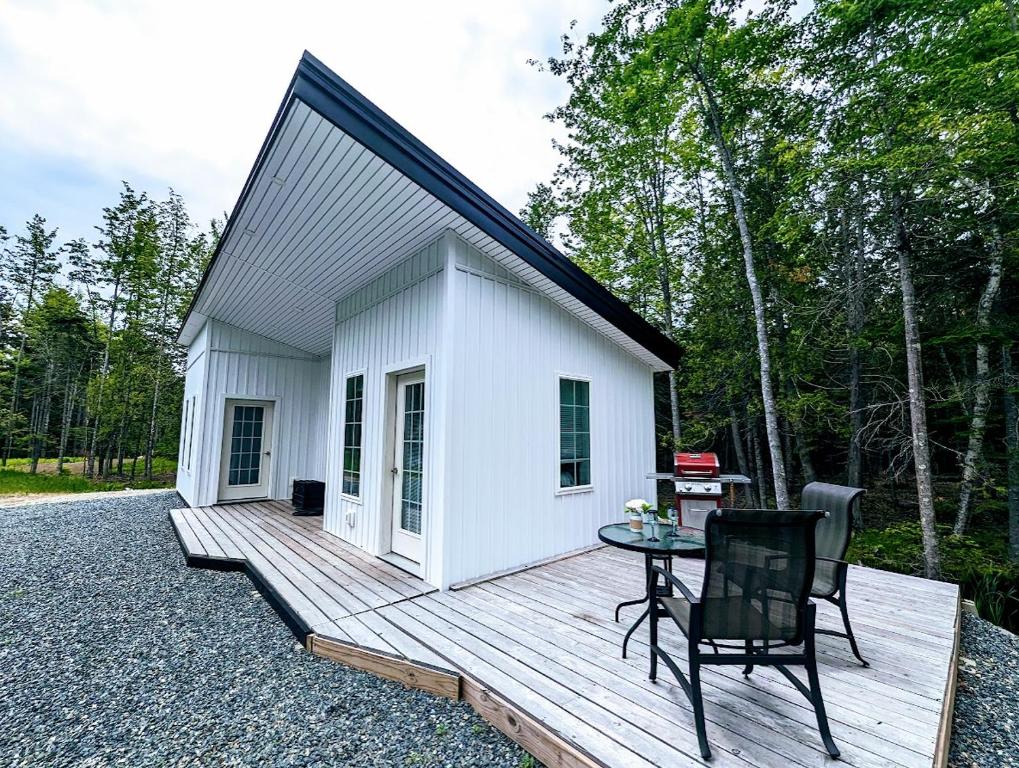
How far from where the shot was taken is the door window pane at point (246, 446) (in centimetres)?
695

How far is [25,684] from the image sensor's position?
218 centimetres

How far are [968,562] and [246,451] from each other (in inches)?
393

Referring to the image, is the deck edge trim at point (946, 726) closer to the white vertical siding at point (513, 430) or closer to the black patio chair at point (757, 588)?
the black patio chair at point (757, 588)

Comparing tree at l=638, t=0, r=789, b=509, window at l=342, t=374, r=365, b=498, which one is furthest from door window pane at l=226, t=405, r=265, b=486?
tree at l=638, t=0, r=789, b=509

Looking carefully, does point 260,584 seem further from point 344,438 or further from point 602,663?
point 602,663

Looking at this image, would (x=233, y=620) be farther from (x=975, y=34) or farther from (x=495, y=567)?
(x=975, y=34)

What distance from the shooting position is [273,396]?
7.27 meters

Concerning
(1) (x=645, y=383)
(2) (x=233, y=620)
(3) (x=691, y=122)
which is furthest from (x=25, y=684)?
(3) (x=691, y=122)

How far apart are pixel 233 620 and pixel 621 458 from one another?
4.18m

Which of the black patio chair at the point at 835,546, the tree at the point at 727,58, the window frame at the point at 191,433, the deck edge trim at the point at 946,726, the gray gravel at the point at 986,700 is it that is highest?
the tree at the point at 727,58

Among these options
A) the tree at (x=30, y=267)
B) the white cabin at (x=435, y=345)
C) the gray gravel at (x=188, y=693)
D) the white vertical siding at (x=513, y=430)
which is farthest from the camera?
the tree at (x=30, y=267)

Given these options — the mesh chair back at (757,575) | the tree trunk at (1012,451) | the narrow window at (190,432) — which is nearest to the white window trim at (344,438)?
the mesh chair back at (757,575)

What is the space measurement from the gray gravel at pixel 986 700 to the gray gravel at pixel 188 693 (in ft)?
6.51

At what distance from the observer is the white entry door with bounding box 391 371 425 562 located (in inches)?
145
